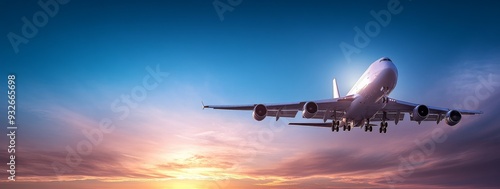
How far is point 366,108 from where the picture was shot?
45500 mm

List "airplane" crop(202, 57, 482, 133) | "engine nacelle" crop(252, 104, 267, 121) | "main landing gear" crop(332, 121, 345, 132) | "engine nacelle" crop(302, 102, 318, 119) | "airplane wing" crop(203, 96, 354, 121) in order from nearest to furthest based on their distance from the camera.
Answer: "airplane" crop(202, 57, 482, 133) < "engine nacelle" crop(252, 104, 267, 121) < "engine nacelle" crop(302, 102, 318, 119) < "airplane wing" crop(203, 96, 354, 121) < "main landing gear" crop(332, 121, 345, 132)

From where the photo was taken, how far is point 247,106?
4731 centimetres

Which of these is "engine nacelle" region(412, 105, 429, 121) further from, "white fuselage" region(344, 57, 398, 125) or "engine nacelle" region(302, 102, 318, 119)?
"engine nacelle" region(302, 102, 318, 119)

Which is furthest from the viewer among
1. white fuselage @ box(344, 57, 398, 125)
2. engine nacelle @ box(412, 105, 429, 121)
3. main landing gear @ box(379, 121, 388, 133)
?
main landing gear @ box(379, 121, 388, 133)

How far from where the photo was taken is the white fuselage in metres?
40.1

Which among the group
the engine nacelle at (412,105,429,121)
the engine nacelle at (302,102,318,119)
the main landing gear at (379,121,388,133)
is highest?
the engine nacelle at (302,102,318,119)

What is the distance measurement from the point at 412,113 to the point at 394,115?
5.40 meters

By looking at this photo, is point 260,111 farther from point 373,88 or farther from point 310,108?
point 373,88

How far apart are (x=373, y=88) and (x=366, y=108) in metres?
4.85

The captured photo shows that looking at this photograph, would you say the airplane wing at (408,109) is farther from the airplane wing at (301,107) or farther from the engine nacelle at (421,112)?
the airplane wing at (301,107)

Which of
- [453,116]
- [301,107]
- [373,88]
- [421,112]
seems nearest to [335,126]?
[301,107]

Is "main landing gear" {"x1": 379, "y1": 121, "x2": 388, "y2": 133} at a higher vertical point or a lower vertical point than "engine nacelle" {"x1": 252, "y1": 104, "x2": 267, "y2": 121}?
lower

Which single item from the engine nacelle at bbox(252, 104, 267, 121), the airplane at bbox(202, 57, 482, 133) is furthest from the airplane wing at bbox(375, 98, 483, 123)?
the engine nacelle at bbox(252, 104, 267, 121)

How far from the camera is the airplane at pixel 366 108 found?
Result: 40938 millimetres
